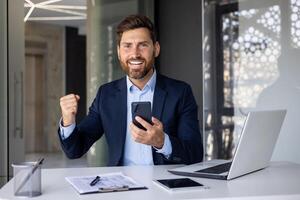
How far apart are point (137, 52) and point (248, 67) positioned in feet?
8.19

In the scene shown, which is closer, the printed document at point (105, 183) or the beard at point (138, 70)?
the printed document at point (105, 183)

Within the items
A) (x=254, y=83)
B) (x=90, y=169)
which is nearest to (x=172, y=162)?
(x=90, y=169)

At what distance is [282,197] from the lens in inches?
53.2

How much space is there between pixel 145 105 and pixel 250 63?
2871 millimetres

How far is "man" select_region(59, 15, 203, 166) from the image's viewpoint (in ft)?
6.69

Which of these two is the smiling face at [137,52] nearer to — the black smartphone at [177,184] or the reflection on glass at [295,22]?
the black smartphone at [177,184]

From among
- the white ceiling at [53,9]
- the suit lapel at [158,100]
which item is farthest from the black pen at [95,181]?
the white ceiling at [53,9]

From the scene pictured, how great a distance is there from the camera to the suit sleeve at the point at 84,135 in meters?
1.98

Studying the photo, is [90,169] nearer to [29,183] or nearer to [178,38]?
[29,183]

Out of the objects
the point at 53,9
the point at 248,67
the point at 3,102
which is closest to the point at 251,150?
the point at 3,102

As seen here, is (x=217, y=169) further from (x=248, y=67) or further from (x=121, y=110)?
(x=248, y=67)

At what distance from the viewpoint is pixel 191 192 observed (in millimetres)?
1378

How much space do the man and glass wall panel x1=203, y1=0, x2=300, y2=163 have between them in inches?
81.3

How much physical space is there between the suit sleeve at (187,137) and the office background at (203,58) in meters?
1.67
